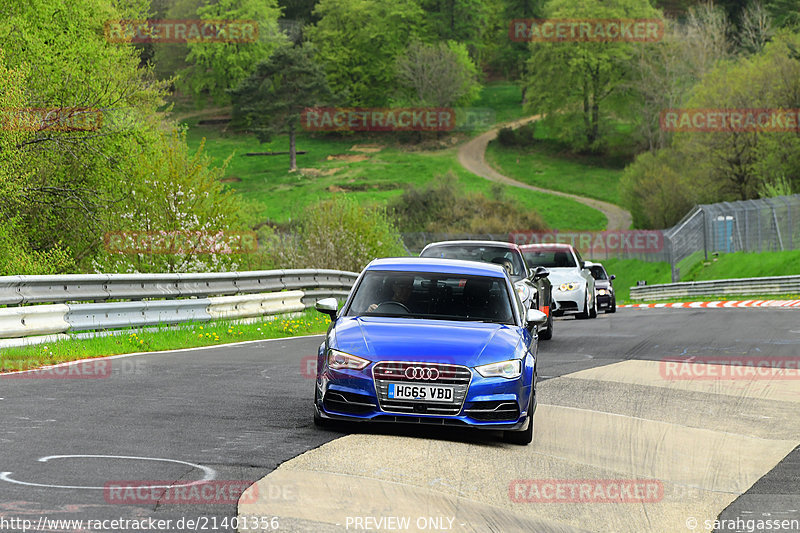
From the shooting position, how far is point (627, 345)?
1947cm

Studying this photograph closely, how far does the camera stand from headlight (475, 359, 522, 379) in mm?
8750

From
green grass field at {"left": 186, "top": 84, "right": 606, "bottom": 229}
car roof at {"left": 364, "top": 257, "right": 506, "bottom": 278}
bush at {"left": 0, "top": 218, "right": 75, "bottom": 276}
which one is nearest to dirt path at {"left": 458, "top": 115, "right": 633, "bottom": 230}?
green grass field at {"left": 186, "top": 84, "right": 606, "bottom": 229}

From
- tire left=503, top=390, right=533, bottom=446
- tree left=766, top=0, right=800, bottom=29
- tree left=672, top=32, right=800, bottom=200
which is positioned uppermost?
tree left=766, top=0, right=800, bottom=29

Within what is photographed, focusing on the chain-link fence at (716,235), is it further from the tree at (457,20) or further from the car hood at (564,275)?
the tree at (457,20)

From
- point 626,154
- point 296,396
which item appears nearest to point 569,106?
point 626,154

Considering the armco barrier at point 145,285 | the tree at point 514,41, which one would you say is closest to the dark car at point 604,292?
the armco barrier at point 145,285

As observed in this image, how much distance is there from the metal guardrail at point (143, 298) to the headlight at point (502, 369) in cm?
789

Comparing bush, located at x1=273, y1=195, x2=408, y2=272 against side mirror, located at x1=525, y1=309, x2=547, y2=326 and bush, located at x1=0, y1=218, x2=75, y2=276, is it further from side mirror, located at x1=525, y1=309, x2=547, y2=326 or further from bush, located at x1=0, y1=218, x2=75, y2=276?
side mirror, located at x1=525, y1=309, x2=547, y2=326

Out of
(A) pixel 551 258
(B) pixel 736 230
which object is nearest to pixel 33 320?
(A) pixel 551 258

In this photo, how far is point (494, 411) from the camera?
28.7 ft

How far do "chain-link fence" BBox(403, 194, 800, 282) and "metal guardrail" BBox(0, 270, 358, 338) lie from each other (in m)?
26.3

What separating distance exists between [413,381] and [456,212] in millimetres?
72574

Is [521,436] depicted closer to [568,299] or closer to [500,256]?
[500,256]

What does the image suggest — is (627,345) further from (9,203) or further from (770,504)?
(9,203)
